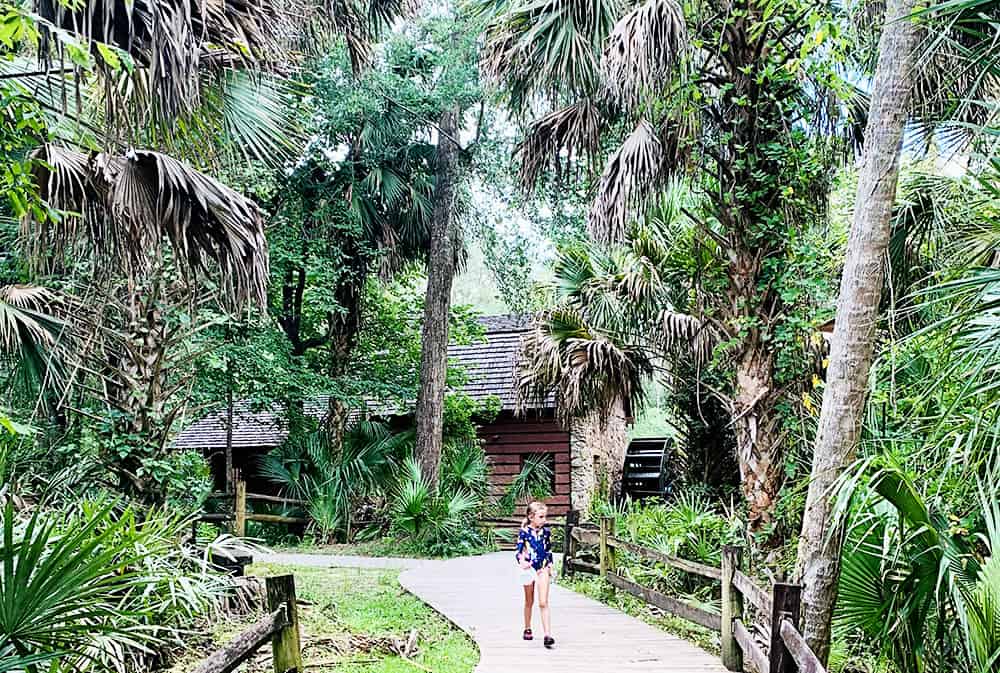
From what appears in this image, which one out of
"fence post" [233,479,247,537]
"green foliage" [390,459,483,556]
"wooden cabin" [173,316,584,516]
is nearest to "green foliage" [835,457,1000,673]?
"green foliage" [390,459,483,556]

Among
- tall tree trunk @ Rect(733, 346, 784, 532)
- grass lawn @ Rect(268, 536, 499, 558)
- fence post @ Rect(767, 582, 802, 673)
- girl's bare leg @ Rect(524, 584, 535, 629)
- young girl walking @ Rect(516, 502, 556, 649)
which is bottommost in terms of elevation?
grass lawn @ Rect(268, 536, 499, 558)

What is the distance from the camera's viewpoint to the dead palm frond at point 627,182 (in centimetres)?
993

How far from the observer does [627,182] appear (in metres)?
9.90

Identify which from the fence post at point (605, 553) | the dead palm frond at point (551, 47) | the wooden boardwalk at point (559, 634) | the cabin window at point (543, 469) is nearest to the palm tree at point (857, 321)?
the wooden boardwalk at point (559, 634)

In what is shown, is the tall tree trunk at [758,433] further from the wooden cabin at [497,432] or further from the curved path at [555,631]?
the wooden cabin at [497,432]

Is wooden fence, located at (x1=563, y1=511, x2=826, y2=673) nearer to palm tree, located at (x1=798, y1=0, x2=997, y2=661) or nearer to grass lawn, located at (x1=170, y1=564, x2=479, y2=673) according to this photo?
palm tree, located at (x1=798, y1=0, x2=997, y2=661)

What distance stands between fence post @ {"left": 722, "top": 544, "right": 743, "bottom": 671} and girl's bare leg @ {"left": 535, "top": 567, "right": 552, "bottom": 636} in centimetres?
156

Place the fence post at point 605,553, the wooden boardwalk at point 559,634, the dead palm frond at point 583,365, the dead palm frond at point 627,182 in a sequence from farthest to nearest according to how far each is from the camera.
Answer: the dead palm frond at point 583,365, the fence post at point 605,553, the dead palm frond at point 627,182, the wooden boardwalk at point 559,634

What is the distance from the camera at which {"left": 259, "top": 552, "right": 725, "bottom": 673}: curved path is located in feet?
24.8

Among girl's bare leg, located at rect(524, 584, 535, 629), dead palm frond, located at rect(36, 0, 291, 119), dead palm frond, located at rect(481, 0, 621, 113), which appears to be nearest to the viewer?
dead palm frond, located at rect(36, 0, 291, 119)

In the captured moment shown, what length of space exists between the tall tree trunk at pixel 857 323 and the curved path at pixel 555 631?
199cm

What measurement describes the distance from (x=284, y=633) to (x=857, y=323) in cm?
415

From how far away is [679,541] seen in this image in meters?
10.7

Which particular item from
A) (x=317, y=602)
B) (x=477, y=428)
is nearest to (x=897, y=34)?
(x=317, y=602)
